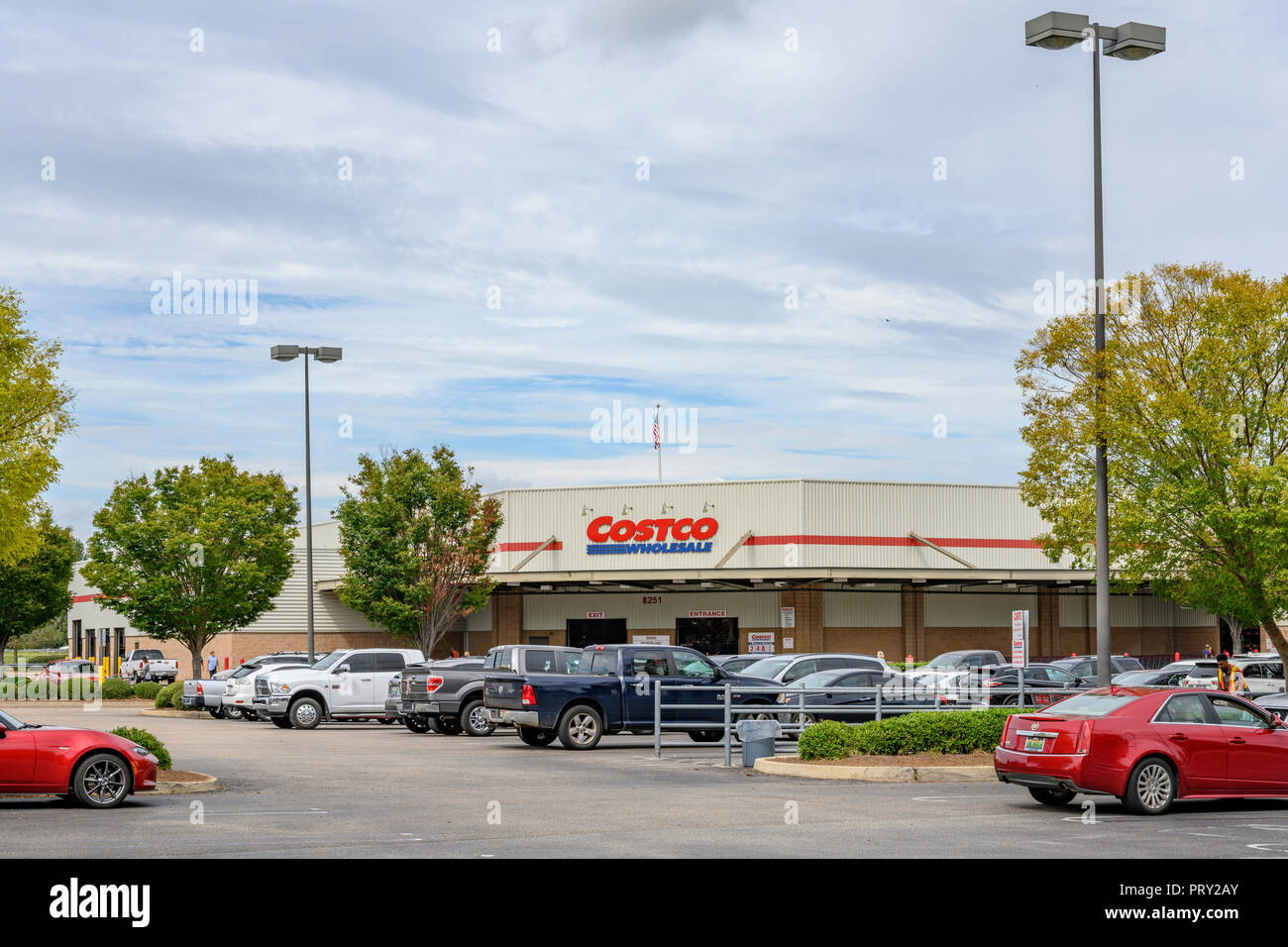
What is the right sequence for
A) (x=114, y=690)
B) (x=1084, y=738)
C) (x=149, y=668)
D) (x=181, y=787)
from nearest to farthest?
(x=1084, y=738) < (x=181, y=787) < (x=114, y=690) < (x=149, y=668)

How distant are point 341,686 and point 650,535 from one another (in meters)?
22.9

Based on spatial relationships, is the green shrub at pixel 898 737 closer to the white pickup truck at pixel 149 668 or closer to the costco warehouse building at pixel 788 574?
the costco warehouse building at pixel 788 574

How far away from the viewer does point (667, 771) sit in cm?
2077

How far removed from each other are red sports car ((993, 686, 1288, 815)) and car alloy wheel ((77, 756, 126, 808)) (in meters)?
9.60

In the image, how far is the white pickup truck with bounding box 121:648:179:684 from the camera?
62031 mm

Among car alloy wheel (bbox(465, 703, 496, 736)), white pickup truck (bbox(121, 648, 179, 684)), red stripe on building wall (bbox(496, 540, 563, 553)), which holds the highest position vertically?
red stripe on building wall (bbox(496, 540, 563, 553))

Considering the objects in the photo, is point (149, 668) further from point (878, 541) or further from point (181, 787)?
point (181, 787)

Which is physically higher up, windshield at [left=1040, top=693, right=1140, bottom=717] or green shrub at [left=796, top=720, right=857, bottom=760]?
windshield at [left=1040, top=693, right=1140, bottom=717]

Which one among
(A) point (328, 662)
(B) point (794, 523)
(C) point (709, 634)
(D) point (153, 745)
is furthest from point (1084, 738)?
(C) point (709, 634)

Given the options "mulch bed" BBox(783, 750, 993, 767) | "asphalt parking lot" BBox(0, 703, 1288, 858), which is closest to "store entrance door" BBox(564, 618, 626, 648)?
"asphalt parking lot" BBox(0, 703, 1288, 858)

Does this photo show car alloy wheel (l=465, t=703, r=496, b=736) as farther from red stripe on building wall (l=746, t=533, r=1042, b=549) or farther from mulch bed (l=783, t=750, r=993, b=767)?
red stripe on building wall (l=746, t=533, r=1042, b=549)

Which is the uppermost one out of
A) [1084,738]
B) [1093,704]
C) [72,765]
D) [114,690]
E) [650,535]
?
[650,535]

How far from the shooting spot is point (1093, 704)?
15.8 m

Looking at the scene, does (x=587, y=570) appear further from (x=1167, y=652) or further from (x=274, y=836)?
(x=274, y=836)
